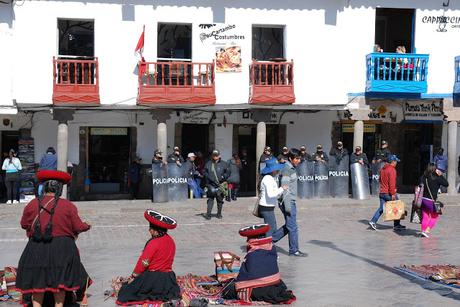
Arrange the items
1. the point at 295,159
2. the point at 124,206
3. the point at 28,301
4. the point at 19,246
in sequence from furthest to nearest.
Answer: the point at 124,206 → the point at 19,246 → the point at 295,159 → the point at 28,301

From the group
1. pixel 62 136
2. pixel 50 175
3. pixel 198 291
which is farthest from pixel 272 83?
pixel 50 175

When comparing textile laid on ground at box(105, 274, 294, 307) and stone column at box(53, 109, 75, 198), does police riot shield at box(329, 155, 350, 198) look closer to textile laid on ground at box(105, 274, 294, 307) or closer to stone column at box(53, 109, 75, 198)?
stone column at box(53, 109, 75, 198)

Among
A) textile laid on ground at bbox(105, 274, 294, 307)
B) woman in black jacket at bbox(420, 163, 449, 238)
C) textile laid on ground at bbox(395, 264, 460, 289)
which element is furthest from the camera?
woman in black jacket at bbox(420, 163, 449, 238)

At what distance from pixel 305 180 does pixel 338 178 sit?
3.94 ft

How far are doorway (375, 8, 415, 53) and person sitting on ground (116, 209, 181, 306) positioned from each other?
1786 cm

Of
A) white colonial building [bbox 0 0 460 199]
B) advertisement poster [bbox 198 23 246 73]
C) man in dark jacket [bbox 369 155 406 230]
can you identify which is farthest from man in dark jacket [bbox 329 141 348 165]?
man in dark jacket [bbox 369 155 406 230]

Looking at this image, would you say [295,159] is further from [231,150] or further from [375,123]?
[375,123]

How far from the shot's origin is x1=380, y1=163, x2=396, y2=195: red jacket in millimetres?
14305

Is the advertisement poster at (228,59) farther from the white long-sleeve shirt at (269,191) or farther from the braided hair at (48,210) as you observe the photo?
the braided hair at (48,210)

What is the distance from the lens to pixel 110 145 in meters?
22.6

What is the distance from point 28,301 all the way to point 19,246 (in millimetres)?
5474

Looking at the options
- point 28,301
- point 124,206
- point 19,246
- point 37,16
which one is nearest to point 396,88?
point 124,206

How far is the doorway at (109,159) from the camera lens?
22453mm

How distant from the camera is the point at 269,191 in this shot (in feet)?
35.9
